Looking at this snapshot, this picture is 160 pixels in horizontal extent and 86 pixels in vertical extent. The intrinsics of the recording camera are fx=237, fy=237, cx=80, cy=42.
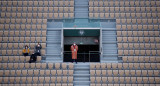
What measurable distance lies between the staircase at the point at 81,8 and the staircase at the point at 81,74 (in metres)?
3.19

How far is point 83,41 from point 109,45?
5.79ft

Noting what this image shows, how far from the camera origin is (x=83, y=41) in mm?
13516

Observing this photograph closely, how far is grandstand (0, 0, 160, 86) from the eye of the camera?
11.1 meters

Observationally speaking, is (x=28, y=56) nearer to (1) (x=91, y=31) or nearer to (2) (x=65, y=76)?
(2) (x=65, y=76)

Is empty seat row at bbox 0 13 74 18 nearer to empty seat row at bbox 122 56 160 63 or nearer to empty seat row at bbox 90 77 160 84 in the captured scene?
empty seat row at bbox 122 56 160 63

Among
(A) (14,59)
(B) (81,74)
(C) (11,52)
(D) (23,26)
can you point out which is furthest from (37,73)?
(D) (23,26)

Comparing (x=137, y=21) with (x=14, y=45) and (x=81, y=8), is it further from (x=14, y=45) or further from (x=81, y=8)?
→ (x=14, y=45)

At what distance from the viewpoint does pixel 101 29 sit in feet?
40.5

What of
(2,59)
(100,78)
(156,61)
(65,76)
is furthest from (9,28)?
(156,61)

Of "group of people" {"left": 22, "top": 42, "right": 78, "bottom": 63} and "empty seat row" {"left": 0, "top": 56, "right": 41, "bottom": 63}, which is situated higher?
"group of people" {"left": 22, "top": 42, "right": 78, "bottom": 63}

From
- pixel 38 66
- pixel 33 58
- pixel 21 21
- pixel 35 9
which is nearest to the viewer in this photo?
pixel 38 66

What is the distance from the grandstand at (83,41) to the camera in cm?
1105

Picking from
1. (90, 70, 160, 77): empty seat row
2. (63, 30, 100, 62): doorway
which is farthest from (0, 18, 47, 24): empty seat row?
(90, 70, 160, 77): empty seat row

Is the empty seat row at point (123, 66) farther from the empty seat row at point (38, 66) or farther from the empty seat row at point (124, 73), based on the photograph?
the empty seat row at point (38, 66)
